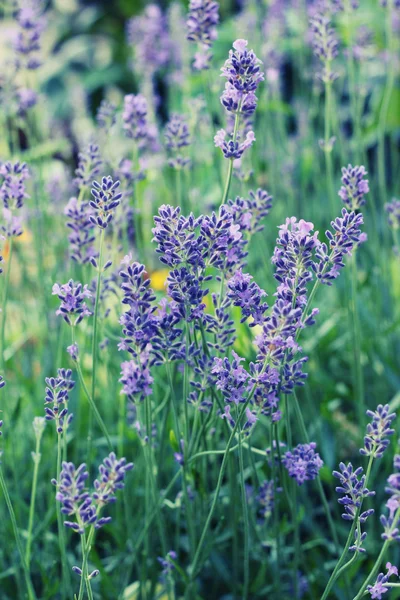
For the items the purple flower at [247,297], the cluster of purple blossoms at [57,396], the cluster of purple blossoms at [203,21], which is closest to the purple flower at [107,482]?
the cluster of purple blossoms at [57,396]

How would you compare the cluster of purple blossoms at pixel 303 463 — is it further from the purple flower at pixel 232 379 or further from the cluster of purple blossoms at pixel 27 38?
the cluster of purple blossoms at pixel 27 38

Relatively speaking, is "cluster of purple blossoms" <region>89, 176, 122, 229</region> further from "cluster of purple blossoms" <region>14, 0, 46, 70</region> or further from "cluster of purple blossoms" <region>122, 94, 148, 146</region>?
"cluster of purple blossoms" <region>14, 0, 46, 70</region>

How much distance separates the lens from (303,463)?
5.30 feet

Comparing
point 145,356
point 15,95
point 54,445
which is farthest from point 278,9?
point 145,356

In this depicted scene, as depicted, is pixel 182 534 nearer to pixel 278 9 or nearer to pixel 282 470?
pixel 282 470

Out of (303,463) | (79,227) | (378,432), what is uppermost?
(79,227)

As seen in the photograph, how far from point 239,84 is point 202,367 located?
2.06ft

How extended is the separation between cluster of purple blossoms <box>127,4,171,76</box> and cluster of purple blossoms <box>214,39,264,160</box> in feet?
6.53

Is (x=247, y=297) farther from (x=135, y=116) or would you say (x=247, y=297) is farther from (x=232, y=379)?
(x=135, y=116)

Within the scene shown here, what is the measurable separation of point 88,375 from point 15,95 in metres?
1.15

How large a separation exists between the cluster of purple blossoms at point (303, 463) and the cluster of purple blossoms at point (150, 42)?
2395mm

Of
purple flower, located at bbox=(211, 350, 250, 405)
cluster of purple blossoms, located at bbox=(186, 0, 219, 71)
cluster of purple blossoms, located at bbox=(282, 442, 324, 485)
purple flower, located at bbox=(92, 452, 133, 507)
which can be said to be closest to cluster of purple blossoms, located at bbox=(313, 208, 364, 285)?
purple flower, located at bbox=(211, 350, 250, 405)

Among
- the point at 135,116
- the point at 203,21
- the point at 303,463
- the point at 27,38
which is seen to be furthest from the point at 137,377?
the point at 27,38

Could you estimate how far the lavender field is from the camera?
4.94 feet
